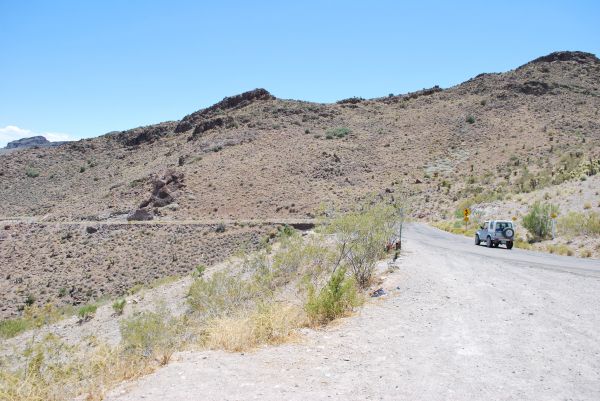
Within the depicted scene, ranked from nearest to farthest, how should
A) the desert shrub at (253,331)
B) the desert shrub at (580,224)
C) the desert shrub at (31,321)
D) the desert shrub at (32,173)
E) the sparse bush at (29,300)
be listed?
the desert shrub at (253,331)
the desert shrub at (31,321)
the desert shrub at (580,224)
the sparse bush at (29,300)
the desert shrub at (32,173)

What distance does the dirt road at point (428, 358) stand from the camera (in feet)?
20.3

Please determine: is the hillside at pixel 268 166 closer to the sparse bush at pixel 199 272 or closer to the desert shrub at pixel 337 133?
the desert shrub at pixel 337 133

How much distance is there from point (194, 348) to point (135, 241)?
36.3 metres

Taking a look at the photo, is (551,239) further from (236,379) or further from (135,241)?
(135,241)

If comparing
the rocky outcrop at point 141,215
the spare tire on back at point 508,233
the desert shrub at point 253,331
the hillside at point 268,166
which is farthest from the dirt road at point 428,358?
the rocky outcrop at point 141,215

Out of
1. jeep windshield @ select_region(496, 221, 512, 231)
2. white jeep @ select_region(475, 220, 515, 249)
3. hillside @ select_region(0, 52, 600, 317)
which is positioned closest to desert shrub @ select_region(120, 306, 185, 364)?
white jeep @ select_region(475, 220, 515, 249)

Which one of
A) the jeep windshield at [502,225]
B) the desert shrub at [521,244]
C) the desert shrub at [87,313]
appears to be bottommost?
the desert shrub at [87,313]

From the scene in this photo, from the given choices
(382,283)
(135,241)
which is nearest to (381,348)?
(382,283)

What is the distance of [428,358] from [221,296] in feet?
21.7

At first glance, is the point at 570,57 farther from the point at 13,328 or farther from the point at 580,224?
the point at 13,328

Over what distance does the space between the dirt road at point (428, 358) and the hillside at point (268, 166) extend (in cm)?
2568

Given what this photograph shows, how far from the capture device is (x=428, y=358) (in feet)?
24.2

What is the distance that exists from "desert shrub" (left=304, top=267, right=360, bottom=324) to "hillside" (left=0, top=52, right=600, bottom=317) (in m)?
24.5

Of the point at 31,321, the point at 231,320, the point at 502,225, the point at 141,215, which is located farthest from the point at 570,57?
the point at 231,320
